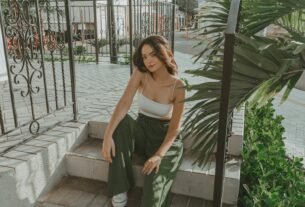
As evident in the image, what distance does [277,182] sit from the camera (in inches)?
95.0

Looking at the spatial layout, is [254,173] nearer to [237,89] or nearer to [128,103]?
[128,103]

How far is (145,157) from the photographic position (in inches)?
95.0

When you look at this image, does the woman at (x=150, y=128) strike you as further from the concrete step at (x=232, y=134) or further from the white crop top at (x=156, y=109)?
the concrete step at (x=232, y=134)

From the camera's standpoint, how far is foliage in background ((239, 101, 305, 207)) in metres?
2.04

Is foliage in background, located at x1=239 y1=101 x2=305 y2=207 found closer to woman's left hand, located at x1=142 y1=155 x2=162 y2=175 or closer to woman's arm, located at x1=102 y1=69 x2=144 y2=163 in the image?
woman's left hand, located at x1=142 y1=155 x2=162 y2=175

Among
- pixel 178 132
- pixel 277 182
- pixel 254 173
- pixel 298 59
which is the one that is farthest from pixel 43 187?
pixel 298 59

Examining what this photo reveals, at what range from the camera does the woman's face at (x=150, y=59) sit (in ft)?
7.29

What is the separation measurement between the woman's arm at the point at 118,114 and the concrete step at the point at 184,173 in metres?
0.29

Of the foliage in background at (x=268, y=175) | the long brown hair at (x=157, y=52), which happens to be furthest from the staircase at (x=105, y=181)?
the long brown hair at (x=157, y=52)

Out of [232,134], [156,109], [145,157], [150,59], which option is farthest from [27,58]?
[232,134]

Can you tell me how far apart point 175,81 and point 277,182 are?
111 centimetres

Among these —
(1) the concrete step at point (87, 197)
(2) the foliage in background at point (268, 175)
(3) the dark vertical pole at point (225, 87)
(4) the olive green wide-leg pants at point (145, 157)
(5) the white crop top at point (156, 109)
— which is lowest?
(1) the concrete step at point (87, 197)

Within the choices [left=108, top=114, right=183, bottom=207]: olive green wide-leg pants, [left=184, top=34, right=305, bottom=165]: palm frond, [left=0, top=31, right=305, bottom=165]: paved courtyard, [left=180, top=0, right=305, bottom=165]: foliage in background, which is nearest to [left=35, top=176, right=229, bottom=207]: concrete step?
[left=108, top=114, right=183, bottom=207]: olive green wide-leg pants

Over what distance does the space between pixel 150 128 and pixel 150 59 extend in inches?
19.7
